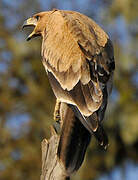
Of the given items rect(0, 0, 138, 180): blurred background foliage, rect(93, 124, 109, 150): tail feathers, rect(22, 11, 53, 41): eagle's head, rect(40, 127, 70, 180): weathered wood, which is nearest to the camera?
rect(93, 124, 109, 150): tail feathers

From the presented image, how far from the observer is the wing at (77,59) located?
234 inches

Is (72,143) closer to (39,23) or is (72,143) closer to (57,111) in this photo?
(57,111)

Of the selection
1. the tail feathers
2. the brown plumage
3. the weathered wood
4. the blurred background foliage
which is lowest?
Result: the blurred background foliage

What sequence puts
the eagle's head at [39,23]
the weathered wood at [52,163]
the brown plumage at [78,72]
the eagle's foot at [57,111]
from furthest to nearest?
1. the eagle's head at [39,23]
2. the eagle's foot at [57,111]
3. the weathered wood at [52,163]
4. the brown plumage at [78,72]

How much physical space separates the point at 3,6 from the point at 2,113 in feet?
11.2

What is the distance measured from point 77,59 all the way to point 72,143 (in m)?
0.85

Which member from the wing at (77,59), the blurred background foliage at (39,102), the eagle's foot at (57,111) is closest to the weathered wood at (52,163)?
the eagle's foot at (57,111)

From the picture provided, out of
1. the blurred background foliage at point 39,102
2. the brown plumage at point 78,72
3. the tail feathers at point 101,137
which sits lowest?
the blurred background foliage at point 39,102

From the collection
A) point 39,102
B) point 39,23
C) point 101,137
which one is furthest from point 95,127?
point 39,102

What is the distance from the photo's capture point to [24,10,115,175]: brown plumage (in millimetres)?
5855

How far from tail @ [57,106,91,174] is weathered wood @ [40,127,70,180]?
9 cm

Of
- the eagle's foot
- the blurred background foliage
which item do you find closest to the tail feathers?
the eagle's foot

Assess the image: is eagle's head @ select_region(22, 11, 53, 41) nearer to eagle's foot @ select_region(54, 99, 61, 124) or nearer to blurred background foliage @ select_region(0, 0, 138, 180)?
eagle's foot @ select_region(54, 99, 61, 124)

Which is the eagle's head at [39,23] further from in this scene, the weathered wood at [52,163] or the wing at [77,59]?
the weathered wood at [52,163]
